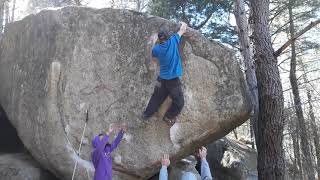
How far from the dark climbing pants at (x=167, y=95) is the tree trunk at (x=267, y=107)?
1.93 meters

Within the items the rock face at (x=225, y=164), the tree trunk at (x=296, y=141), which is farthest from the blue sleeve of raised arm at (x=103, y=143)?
the tree trunk at (x=296, y=141)

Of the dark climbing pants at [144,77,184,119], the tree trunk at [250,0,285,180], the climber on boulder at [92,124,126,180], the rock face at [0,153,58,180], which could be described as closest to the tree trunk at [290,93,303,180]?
the tree trunk at [250,0,285,180]

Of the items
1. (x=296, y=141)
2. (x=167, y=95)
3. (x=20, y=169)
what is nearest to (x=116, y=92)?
(x=167, y=95)

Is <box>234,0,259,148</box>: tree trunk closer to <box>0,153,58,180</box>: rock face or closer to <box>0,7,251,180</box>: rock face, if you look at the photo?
<box>0,7,251,180</box>: rock face

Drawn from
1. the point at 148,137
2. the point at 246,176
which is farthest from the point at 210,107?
the point at 246,176

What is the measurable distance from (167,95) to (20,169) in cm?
353

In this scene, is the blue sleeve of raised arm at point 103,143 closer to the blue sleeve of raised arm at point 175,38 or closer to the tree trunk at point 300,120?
the blue sleeve of raised arm at point 175,38

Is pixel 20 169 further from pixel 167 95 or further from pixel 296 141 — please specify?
pixel 296 141

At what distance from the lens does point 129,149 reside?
7.69 metres

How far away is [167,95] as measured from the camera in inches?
291

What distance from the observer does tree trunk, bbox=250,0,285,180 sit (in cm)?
783

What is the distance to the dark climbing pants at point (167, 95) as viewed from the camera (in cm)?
717

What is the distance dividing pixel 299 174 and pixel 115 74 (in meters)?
12.1

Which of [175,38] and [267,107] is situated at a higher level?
[175,38]
